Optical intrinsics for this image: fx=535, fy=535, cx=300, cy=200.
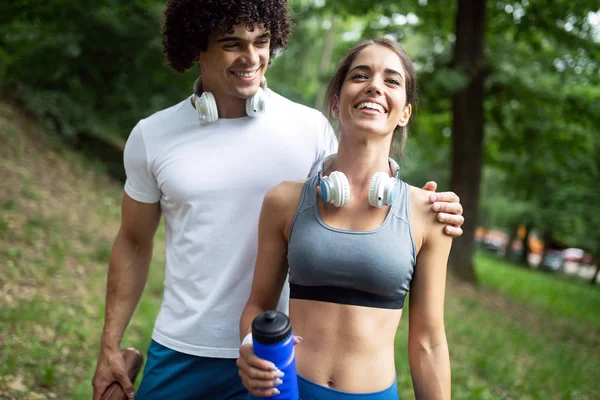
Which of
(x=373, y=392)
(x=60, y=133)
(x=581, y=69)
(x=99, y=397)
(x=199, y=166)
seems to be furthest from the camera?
(x=581, y=69)

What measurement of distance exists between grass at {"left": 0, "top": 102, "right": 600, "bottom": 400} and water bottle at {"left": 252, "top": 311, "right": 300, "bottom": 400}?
306 cm

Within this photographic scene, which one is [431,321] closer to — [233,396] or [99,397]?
[233,396]

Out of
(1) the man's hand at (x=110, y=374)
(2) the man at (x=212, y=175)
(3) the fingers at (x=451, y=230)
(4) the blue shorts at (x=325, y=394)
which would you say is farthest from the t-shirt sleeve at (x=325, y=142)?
(1) the man's hand at (x=110, y=374)

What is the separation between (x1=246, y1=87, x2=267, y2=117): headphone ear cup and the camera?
92.2 inches

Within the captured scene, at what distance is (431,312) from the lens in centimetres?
205

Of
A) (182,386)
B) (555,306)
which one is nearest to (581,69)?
(555,306)

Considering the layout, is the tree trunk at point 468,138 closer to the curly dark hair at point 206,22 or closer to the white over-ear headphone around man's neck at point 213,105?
the curly dark hair at point 206,22

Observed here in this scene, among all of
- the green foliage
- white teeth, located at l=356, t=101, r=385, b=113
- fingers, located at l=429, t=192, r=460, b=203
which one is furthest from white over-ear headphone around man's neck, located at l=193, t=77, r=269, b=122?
the green foliage

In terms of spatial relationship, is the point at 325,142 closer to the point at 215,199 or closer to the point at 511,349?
the point at 215,199

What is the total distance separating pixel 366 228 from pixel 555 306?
486 inches

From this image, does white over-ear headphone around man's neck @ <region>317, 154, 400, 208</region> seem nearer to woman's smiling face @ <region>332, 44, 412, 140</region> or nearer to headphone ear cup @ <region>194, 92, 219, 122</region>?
woman's smiling face @ <region>332, 44, 412, 140</region>

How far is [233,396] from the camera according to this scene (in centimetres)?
245

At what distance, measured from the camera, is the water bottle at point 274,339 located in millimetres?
1590

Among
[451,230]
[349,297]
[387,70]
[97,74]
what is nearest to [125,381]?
[349,297]
